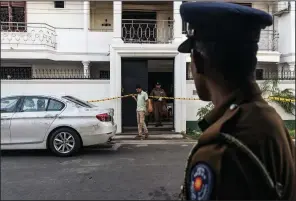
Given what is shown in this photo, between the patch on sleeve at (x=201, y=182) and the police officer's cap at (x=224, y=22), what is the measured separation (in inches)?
11.7

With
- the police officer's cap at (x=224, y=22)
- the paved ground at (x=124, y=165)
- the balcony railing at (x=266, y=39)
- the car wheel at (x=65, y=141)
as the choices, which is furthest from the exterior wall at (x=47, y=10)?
the car wheel at (x=65, y=141)

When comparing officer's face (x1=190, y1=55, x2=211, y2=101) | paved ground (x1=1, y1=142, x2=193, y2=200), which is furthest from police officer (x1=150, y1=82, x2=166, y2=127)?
officer's face (x1=190, y1=55, x2=211, y2=101)

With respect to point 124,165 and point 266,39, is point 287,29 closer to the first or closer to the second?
point 266,39

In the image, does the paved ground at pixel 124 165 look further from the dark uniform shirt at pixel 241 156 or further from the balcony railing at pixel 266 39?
the dark uniform shirt at pixel 241 156

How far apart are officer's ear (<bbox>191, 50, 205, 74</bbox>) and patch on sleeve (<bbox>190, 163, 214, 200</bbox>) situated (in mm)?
242

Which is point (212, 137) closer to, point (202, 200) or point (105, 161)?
point (202, 200)

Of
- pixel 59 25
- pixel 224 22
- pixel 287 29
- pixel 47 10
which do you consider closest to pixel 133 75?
pixel 287 29

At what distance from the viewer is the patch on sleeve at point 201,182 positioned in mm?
794

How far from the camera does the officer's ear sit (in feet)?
3.00

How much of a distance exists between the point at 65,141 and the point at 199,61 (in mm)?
5937

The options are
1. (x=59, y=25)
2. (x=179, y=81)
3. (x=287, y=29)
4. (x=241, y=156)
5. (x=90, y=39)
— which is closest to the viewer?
(x=241, y=156)

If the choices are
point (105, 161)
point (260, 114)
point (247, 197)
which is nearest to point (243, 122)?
point (260, 114)

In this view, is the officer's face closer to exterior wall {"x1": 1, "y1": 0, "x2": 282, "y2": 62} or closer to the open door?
exterior wall {"x1": 1, "y1": 0, "x2": 282, "y2": 62}

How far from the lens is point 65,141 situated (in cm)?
658
